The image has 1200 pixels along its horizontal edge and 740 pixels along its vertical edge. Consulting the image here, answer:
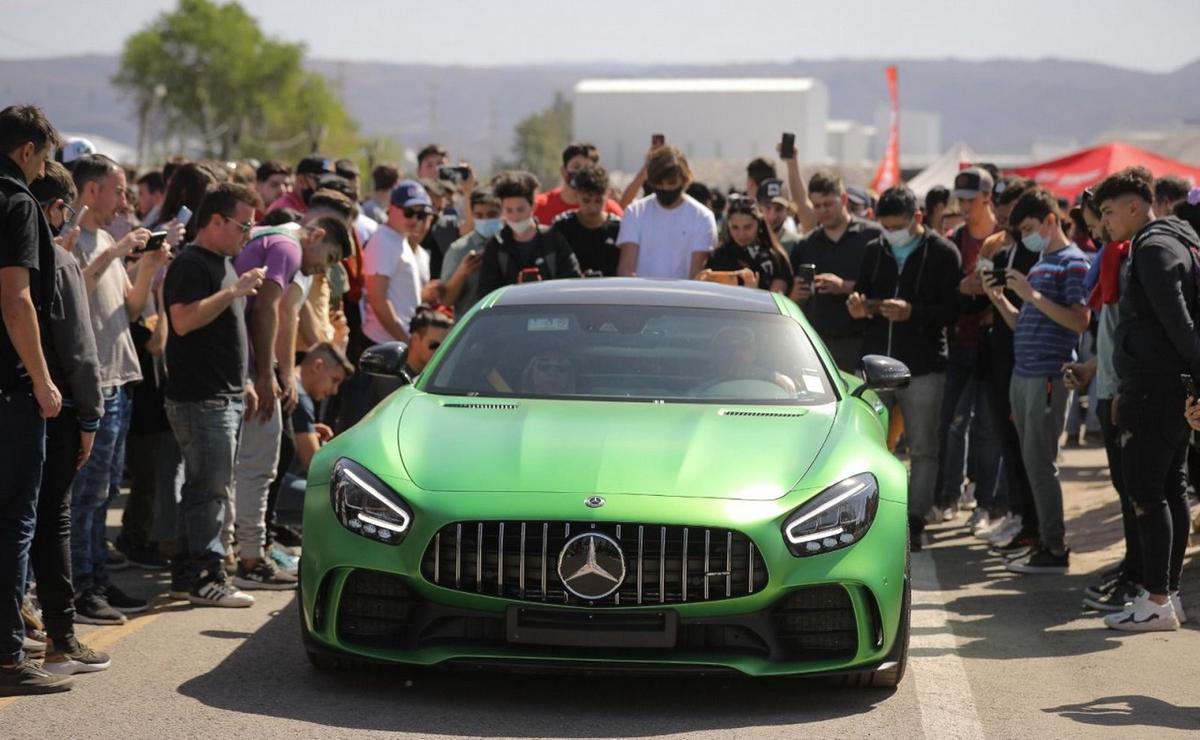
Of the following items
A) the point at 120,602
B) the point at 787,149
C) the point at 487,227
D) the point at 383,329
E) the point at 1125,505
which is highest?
the point at 787,149

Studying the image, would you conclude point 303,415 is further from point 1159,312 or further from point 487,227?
point 1159,312

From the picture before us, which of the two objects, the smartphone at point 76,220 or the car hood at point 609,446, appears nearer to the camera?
the car hood at point 609,446

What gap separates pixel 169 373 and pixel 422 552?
2.82m

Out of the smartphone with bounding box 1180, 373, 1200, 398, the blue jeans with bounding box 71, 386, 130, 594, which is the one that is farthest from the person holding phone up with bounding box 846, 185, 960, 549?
the blue jeans with bounding box 71, 386, 130, 594

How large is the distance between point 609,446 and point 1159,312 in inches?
109

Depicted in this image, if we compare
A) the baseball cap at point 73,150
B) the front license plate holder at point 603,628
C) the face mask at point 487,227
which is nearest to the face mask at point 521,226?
the face mask at point 487,227

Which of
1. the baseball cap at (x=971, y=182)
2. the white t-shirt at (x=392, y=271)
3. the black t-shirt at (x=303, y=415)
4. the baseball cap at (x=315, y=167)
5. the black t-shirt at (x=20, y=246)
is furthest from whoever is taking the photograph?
the baseball cap at (x=315, y=167)

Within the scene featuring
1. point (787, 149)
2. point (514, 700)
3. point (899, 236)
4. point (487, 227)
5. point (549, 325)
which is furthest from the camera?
point (787, 149)

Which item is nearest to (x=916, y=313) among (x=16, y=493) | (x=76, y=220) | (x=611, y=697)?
(x=611, y=697)

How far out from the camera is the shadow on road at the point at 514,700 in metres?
5.82

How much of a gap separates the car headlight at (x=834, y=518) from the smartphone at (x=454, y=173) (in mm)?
7898

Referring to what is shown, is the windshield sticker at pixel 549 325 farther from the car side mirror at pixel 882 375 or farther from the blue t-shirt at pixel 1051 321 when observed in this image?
the blue t-shirt at pixel 1051 321

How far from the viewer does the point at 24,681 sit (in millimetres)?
6199

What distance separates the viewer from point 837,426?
22.1 feet
